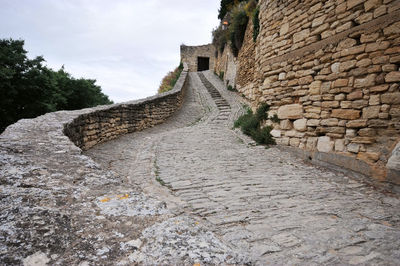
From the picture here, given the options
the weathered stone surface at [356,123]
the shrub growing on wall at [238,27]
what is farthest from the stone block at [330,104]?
the shrub growing on wall at [238,27]

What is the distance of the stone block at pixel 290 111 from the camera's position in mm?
5215

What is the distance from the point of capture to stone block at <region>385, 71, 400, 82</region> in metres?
3.48

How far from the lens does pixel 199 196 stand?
10.0ft

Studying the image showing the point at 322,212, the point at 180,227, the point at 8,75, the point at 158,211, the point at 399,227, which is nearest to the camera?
the point at 180,227

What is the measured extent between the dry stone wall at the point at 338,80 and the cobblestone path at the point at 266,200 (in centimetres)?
53

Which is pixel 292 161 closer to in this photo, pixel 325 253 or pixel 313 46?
pixel 313 46

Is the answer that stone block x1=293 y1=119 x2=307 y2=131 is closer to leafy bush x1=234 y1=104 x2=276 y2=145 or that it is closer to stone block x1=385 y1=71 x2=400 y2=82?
leafy bush x1=234 y1=104 x2=276 y2=145

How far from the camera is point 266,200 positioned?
9.60 feet

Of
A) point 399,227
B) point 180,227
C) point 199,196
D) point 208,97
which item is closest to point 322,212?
point 399,227

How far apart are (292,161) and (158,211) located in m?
4.20

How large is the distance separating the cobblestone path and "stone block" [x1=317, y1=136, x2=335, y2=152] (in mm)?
472

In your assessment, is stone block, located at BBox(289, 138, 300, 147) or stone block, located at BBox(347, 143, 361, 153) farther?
stone block, located at BBox(289, 138, 300, 147)

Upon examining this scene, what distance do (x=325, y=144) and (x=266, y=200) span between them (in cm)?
243

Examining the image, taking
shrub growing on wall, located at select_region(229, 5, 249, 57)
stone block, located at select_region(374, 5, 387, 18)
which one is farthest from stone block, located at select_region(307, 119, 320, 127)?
shrub growing on wall, located at select_region(229, 5, 249, 57)
